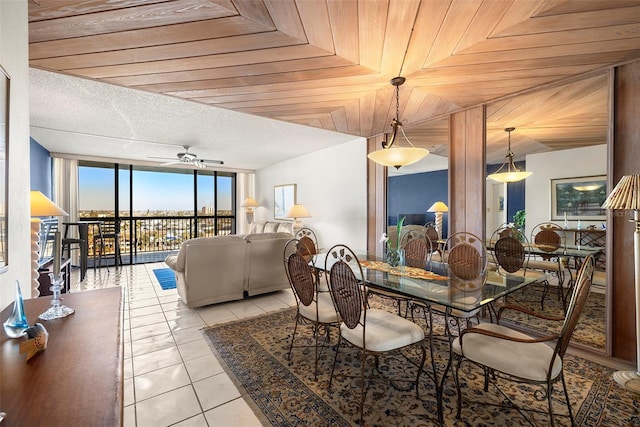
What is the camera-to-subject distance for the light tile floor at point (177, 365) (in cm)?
166

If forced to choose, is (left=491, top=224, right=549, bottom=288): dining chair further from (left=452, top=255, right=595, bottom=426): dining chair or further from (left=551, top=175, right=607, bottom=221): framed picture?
(left=452, top=255, right=595, bottom=426): dining chair

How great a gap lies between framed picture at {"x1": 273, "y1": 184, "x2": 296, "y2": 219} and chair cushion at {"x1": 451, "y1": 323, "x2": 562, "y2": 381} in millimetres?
5285

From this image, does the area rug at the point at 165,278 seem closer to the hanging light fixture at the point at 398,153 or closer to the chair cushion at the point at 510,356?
the hanging light fixture at the point at 398,153

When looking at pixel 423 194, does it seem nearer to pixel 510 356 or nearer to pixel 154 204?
pixel 510 356

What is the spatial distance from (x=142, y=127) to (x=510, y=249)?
16.3ft

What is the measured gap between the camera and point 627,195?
71.3 inches

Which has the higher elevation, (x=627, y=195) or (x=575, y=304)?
(x=627, y=195)

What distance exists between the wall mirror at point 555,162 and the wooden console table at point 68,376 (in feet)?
10.0

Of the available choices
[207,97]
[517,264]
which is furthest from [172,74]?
[517,264]

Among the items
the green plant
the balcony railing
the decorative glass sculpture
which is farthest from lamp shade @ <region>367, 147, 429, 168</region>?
the balcony railing

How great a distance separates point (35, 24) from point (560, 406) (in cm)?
397

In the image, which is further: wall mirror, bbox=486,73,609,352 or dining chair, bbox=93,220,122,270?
dining chair, bbox=93,220,122,270

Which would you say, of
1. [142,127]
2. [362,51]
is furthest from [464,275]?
[142,127]

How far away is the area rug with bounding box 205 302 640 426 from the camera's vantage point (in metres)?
1.61
